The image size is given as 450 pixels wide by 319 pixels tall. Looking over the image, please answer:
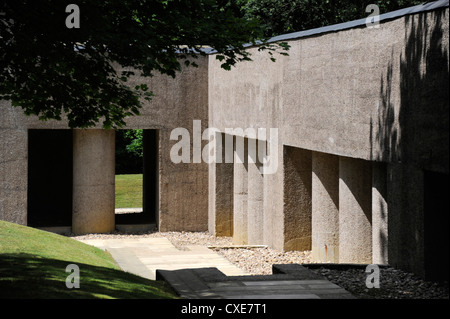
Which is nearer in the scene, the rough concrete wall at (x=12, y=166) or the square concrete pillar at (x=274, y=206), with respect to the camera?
the square concrete pillar at (x=274, y=206)

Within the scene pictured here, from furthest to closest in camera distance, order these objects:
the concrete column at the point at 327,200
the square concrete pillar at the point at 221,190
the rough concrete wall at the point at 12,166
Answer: the square concrete pillar at the point at 221,190
the rough concrete wall at the point at 12,166
the concrete column at the point at 327,200

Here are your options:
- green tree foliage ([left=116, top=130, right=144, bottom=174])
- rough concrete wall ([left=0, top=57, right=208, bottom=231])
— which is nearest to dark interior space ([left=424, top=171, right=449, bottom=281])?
rough concrete wall ([left=0, top=57, right=208, bottom=231])

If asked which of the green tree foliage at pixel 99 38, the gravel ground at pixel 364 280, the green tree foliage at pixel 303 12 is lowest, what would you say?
the gravel ground at pixel 364 280

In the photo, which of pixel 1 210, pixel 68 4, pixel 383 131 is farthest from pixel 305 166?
pixel 1 210

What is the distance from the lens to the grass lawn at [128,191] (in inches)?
1159

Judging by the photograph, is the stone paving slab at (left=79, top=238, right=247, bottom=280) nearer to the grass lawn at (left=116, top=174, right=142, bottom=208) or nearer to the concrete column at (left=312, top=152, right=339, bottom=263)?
the concrete column at (left=312, top=152, right=339, bottom=263)

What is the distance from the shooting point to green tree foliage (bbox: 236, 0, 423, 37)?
27094 millimetres

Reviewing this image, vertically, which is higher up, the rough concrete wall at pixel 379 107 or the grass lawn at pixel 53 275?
the rough concrete wall at pixel 379 107

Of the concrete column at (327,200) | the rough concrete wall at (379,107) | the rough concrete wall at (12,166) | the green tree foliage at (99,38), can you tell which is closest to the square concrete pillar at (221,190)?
the rough concrete wall at (379,107)

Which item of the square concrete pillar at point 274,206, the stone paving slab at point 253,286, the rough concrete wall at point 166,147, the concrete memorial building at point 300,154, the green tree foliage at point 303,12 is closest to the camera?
the stone paving slab at point 253,286

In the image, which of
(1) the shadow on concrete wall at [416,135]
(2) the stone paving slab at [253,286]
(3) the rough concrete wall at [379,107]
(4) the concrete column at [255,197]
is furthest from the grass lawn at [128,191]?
(1) the shadow on concrete wall at [416,135]

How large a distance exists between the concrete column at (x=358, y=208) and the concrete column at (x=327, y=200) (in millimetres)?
1256

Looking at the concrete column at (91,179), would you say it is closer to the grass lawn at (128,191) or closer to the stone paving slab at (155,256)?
the stone paving slab at (155,256)

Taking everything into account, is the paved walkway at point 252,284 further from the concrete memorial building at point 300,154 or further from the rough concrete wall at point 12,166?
the rough concrete wall at point 12,166
